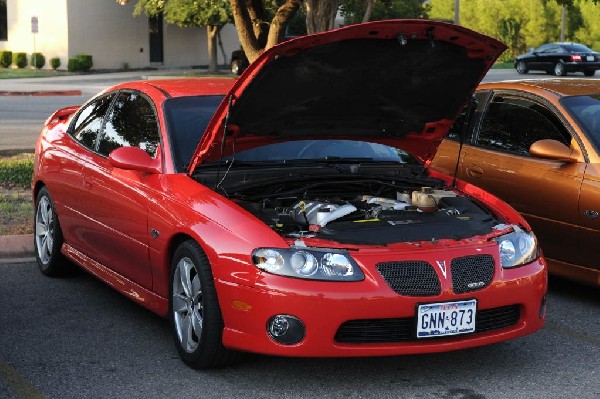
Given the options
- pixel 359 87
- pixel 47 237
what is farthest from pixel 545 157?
pixel 47 237

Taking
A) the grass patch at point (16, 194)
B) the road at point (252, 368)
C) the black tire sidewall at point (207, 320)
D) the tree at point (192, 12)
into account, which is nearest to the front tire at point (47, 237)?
the road at point (252, 368)

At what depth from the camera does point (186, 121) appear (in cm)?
651

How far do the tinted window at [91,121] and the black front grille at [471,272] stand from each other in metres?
2.94

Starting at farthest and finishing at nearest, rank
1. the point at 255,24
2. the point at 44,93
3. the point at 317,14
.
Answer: the point at 44,93
the point at 317,14
the point at 255,24

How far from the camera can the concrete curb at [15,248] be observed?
28.4ft

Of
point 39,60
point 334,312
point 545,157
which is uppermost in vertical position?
point 545,157

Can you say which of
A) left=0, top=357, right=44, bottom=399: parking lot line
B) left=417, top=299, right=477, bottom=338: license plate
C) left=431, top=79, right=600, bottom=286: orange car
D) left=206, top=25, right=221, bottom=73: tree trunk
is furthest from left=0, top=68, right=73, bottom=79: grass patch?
left=417, top=299, right=477, bottom=338: license plate

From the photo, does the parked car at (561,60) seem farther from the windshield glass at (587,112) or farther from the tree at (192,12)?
the windshield glass at (587,112)

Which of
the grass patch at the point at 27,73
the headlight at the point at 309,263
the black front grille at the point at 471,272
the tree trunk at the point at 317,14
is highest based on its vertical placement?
the tree trunk at the point at 317,14

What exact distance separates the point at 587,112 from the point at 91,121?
11.6 feet

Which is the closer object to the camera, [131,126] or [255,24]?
[131,126]

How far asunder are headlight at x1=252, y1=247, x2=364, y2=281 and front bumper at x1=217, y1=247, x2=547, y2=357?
0.04 m

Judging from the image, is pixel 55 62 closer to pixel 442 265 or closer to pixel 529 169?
pixel 529 169

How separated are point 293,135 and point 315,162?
28cm
